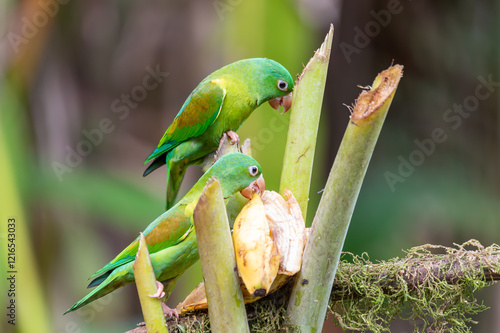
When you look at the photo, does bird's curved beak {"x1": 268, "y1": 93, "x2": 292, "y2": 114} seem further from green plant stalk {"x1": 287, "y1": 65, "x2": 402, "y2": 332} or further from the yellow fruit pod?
green plant stalk {"x1": 287, "y1": 65, "x2": 402, "y2": 332}

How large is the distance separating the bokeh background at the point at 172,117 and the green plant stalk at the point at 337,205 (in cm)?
185

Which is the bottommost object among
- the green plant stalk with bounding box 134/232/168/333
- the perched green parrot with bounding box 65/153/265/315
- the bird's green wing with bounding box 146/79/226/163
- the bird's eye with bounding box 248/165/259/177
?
the green plant stalk with bounding box 134/232/168/333

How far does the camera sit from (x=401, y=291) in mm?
1637

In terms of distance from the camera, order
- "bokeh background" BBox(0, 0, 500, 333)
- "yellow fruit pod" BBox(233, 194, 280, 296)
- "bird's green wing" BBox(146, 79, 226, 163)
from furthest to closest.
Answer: "bokeh background" BBox(0, 0, 500, 333), "bird's green wing" BBox(146, 79, 226, 163), "yellow fruit pod" BBox(233, 194, 280, 296)

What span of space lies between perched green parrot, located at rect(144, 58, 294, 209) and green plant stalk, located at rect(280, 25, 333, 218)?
72 centimetres

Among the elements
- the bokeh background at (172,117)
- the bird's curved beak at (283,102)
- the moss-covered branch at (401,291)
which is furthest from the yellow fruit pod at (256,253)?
the bokeh background at (172,117)

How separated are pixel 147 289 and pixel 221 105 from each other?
4.74 feet

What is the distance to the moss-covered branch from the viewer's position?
61.9 inches

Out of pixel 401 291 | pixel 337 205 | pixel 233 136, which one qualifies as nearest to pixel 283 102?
pixel 233 136

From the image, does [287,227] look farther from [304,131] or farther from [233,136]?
[233,136]

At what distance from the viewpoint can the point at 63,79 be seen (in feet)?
14.9

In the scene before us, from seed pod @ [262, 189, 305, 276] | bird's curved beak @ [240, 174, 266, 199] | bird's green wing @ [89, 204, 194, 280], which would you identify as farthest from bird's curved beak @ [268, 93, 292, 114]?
seed pod @ [262, 189, 305, 276]

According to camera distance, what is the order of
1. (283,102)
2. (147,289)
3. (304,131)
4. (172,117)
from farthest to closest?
(172,117), (283,102), (304,131), (147,289)

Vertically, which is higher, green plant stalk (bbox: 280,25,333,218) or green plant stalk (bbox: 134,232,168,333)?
green plant stalk (bbox: 280,25,333,218)
